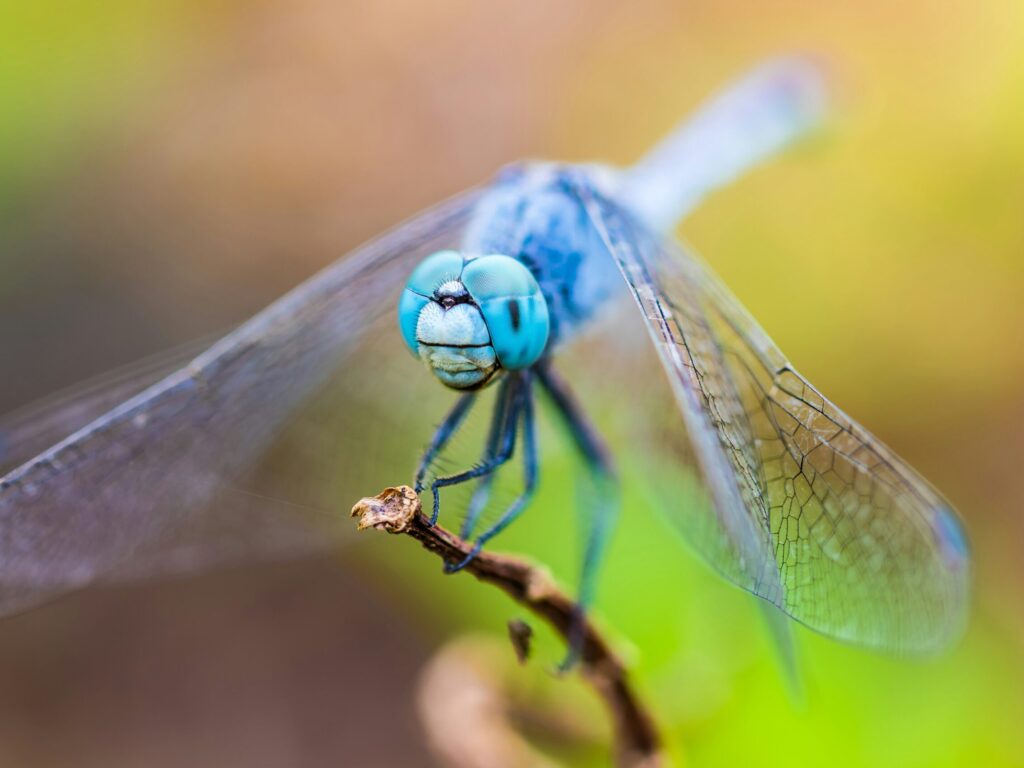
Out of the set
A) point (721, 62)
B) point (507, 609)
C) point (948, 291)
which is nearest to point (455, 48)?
point (721, 62)

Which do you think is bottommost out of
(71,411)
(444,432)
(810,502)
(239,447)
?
(810,502)

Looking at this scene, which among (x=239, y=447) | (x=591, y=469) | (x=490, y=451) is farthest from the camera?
(x=591, y=469)

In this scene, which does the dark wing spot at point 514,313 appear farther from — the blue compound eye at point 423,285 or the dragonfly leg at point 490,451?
the dragonfly leg at point 490,451

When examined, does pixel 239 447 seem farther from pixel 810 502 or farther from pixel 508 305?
pixel 810 502

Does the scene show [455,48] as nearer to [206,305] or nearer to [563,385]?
[206,305]

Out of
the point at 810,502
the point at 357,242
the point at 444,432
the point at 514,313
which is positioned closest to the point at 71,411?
the point at 444,432

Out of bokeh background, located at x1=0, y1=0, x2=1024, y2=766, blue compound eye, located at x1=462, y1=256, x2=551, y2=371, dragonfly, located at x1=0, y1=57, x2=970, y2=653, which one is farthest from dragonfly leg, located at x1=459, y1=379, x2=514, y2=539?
bokeh background, located at x1=0, y1=0, x2=1024, y2=766

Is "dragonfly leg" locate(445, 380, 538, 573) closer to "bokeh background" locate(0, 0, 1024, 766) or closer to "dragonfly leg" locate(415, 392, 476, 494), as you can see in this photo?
"dragonfly leg" locate(415, 392, 476, 494)
